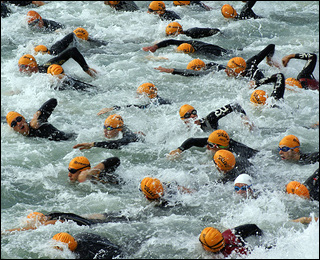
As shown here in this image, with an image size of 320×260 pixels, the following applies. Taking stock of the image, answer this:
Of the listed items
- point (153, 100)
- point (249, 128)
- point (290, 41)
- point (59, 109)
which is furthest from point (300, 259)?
→ point (290, 41)

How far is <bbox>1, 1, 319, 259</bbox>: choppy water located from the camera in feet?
26.2

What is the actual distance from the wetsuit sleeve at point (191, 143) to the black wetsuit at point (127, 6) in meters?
9.48

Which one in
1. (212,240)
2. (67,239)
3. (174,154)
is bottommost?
(174,154)

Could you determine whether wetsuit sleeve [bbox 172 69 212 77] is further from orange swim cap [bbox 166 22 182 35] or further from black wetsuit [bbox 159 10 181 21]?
black wetsuit [bbox 159 10 181 21]

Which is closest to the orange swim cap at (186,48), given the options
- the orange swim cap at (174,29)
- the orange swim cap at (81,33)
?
the orange swim cap at (174,29)

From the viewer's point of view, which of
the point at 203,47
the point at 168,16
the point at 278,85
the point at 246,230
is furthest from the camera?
the point at 168,16

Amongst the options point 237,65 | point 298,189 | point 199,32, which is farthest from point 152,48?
point 298,189

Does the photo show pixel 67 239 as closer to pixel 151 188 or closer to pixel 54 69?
pixel 151 188

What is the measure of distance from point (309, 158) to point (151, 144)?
131 inches

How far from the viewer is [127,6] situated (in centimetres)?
1820

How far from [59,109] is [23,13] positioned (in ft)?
23.6

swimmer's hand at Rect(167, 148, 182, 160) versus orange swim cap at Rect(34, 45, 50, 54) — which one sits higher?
orange swim cap at Rect(34, 45, 50, 54)

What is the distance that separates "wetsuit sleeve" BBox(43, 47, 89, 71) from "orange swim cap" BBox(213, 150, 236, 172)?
204 inches

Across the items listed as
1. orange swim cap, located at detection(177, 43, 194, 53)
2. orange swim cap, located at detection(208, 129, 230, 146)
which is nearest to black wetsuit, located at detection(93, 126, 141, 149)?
orange swim cap, located at detection(208, 129, 230, 146)
